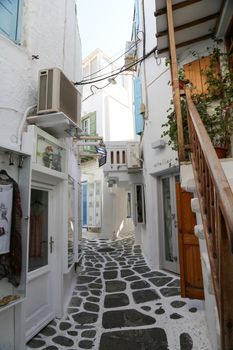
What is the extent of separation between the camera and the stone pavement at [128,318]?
3229mm

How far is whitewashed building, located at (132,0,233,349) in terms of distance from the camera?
1.41m

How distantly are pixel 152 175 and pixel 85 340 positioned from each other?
4396 millimetres

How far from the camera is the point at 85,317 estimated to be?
4.04m

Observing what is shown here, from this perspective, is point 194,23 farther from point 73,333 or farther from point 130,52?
point 73,333

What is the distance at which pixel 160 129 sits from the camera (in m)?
6.36

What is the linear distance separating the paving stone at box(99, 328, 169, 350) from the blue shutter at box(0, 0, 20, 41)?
15.0 ft

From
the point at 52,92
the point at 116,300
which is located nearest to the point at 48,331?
the point at 116,300

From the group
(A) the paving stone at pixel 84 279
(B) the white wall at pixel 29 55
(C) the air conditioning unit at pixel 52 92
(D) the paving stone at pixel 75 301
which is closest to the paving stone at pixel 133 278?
(A) the paving stone at pixel 84 279

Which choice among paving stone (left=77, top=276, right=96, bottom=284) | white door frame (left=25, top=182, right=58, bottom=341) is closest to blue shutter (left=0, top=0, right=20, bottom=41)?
white door frame (left=25, top=182, right=58, bottom=341)

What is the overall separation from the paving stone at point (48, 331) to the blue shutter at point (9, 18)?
14.5 ft

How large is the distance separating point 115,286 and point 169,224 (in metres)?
2.11

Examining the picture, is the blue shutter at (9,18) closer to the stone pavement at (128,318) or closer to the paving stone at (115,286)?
the stone pavement at (128,318)

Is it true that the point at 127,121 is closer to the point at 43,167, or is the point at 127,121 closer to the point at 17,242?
the point at 43,167

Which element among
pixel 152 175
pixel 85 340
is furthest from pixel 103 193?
pixel 85 340
